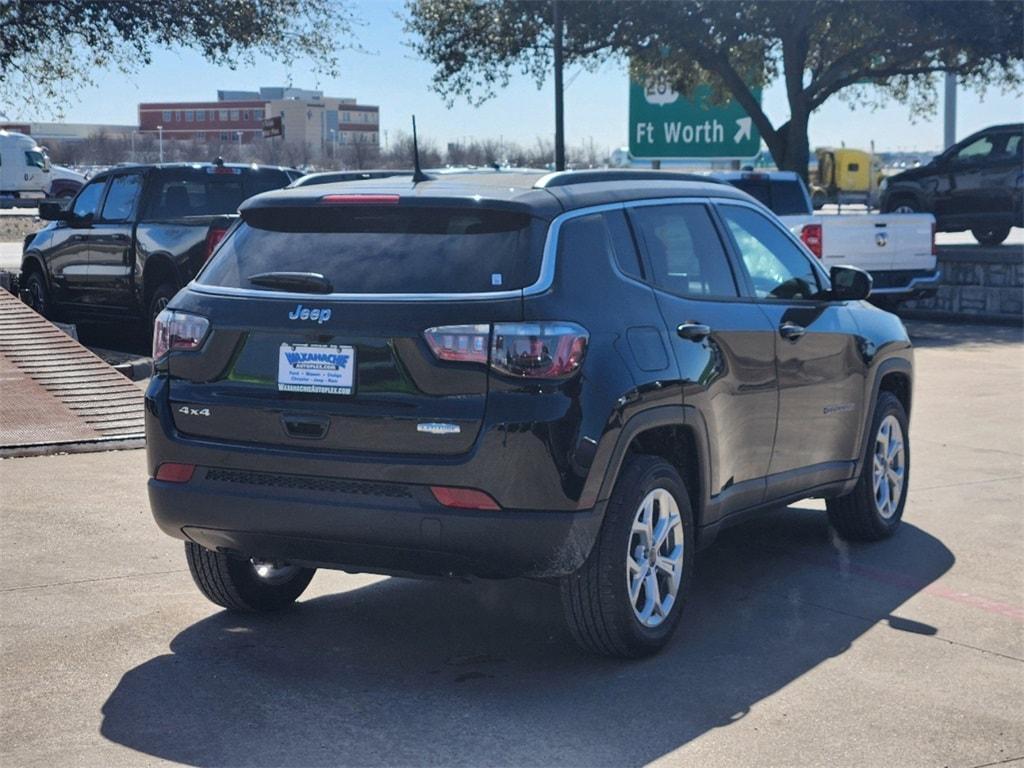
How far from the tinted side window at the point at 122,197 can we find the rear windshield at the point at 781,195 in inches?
266

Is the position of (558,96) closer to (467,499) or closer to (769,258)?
(769,258)

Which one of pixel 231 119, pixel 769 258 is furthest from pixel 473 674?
pixel 231 119

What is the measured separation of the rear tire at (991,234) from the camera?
27.7m

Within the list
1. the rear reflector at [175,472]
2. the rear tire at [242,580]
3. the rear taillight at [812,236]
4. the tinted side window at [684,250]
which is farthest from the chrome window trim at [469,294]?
the rear taillight at [812,236]

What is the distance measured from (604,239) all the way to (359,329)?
1.01 metres

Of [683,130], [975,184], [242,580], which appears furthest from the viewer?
[683,130]

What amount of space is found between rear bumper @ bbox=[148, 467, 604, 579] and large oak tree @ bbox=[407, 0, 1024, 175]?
72.3 feet

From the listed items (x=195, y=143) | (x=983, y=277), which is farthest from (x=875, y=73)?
(x=195, y=143)

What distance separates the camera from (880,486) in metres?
7.90

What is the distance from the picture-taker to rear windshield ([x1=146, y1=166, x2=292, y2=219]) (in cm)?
1482

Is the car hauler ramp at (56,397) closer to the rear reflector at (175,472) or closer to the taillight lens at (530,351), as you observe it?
the rear reflector at (175,472)

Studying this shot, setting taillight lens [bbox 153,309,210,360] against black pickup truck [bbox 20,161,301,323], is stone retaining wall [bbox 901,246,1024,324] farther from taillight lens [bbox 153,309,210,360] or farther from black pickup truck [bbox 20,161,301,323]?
taillight lens [bbox 153,309,210,360]

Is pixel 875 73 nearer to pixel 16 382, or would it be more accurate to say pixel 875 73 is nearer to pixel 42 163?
pixel 16 382

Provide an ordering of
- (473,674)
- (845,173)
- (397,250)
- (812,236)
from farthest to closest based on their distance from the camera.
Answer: (845,173), (812,236), (473,674), (397,250)
